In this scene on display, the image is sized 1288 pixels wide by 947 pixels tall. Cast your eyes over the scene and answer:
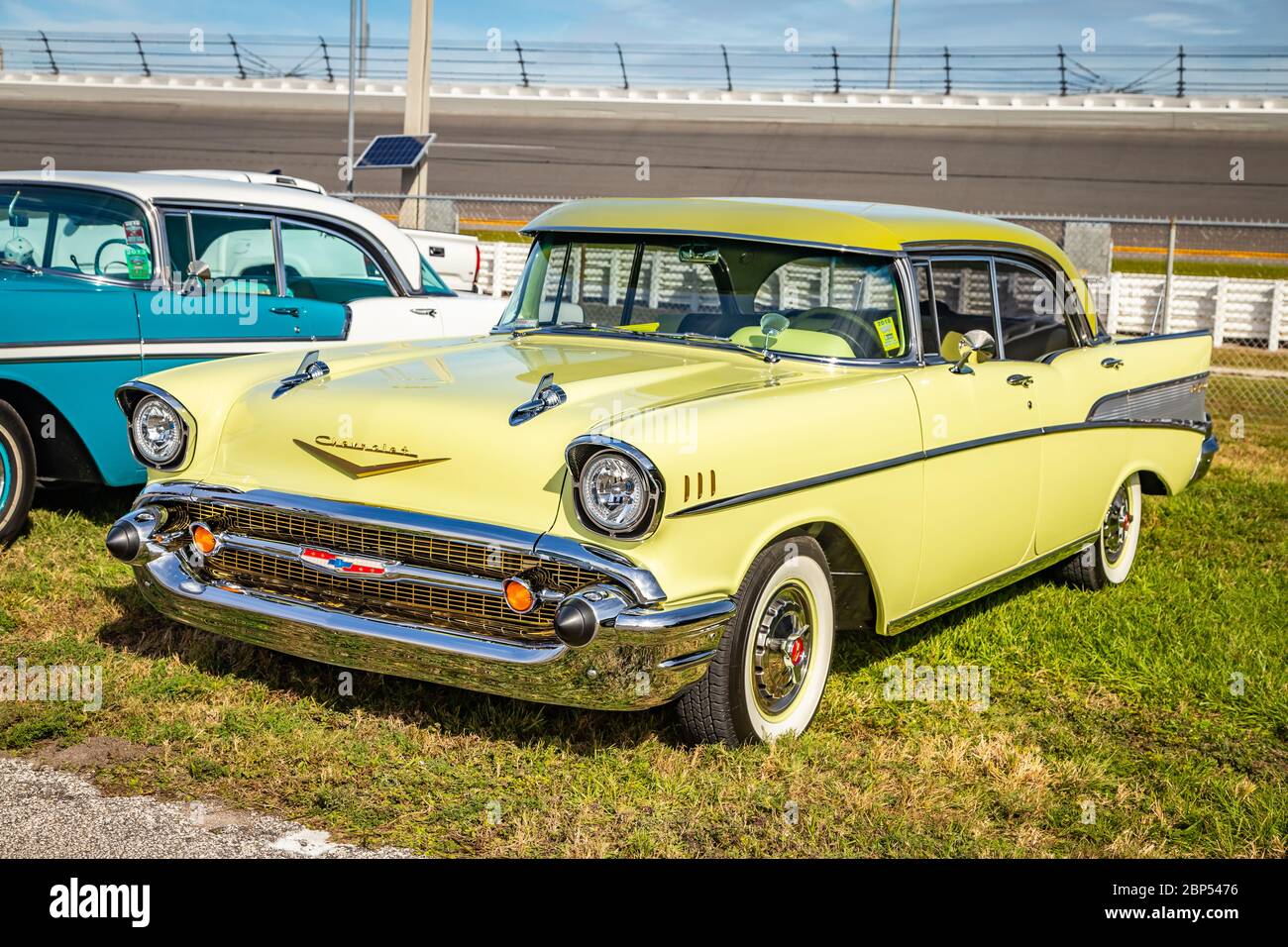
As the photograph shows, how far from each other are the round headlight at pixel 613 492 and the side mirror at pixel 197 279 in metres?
3.10

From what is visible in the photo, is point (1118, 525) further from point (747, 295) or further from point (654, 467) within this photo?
point (654, 467)

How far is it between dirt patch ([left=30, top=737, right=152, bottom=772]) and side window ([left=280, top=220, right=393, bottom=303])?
310cm

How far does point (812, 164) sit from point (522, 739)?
24.0 metres

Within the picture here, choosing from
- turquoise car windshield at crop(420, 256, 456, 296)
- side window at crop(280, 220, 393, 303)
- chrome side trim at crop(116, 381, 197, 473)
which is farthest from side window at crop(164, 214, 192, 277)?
Answer: chrome side trim at crop(116, 381, 197, 473)

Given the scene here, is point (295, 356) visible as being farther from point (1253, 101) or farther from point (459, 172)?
point (1253, 101)

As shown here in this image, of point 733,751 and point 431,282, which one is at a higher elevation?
point 431,282

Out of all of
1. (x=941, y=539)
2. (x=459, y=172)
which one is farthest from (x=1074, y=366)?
(x=459, y=172)

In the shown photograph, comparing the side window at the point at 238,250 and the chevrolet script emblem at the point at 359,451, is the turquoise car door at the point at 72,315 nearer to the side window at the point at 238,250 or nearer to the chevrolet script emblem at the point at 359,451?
the side window at the point at 238,250

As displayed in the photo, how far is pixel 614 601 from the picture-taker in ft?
10.5

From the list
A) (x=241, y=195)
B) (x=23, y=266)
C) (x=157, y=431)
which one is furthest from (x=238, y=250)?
(x=157, y=431)

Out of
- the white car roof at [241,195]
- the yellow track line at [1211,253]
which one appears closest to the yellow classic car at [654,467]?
the white car roof at [241,195]

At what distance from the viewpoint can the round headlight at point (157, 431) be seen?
3902 millimetres

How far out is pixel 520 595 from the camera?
3.28m

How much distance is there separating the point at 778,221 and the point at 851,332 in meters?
0.47
